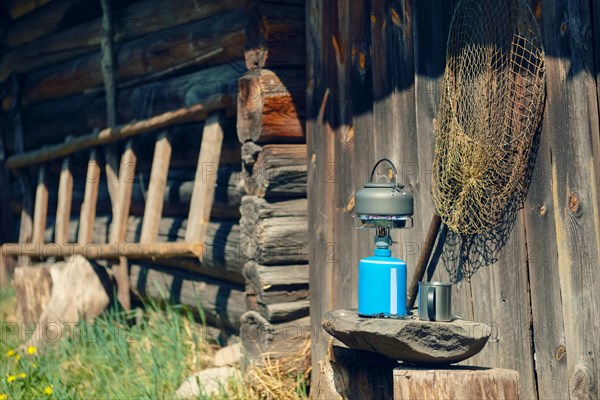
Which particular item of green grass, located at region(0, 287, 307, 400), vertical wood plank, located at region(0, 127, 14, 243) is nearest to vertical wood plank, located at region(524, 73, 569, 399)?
green grass, located at region(0, 287, 307, 400)

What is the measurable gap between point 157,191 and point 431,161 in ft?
9.05

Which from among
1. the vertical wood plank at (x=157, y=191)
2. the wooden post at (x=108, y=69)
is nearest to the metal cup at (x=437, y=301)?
the vertical wood plank at (x=157, y=191)

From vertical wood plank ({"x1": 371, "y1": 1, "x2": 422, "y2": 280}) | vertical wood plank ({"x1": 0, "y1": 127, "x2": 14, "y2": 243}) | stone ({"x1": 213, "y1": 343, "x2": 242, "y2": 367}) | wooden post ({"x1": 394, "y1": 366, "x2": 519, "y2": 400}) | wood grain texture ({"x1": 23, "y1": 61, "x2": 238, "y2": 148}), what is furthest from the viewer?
vertical wood plank ({"x1": 0, "y1": 127, "x2": 14, "y2": 243})

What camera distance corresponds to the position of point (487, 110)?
316cm

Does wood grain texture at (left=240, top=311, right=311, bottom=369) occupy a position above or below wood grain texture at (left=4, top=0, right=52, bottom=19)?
below

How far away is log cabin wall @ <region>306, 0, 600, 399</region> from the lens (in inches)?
114

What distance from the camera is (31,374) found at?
518 cm

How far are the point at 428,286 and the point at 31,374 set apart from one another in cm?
301

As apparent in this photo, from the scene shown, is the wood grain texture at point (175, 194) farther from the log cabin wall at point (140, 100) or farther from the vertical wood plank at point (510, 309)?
the vertical wood plank at point (510, 309)

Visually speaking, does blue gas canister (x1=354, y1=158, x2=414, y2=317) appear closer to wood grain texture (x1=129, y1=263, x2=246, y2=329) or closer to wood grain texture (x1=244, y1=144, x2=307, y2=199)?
wood grain texture (x1=244, y1=144, x2=307, y2=199)

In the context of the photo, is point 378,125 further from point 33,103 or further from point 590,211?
point 33,103

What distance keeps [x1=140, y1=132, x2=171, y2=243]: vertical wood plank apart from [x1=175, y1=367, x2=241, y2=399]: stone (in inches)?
49.7

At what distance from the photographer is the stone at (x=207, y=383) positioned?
4.67m

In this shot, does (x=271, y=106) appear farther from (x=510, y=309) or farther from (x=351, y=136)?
(x=510, y=309)
